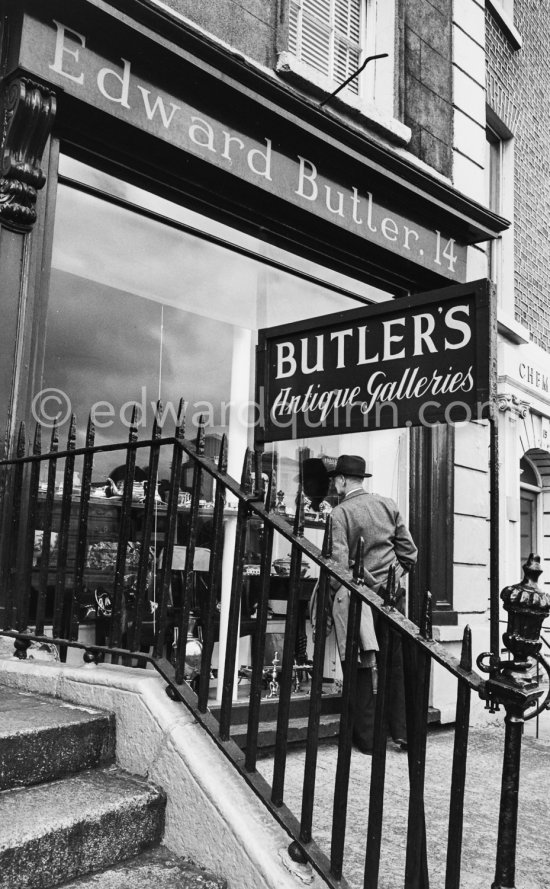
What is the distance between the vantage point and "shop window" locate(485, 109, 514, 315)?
8078 mm

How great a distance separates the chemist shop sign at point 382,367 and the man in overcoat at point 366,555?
1.45 metres

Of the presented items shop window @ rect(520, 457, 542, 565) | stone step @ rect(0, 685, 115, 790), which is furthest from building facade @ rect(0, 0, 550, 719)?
shop window @ rect(520, 457, 542, 565)

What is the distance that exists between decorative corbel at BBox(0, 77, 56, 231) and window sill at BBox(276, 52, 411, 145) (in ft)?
6.82

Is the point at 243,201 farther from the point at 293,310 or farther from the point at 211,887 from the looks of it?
the point at 211,887

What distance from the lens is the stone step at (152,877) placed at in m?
2.06

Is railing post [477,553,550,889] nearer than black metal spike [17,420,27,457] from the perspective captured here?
Yes

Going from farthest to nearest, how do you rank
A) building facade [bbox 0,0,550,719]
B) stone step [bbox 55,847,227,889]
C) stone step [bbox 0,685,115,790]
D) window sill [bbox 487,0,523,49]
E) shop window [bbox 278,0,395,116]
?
window sill [bbox 487,0,523,49] < shop window [bbox 278,0,395,116] < building facade [bbox 0,0,550,719] < stone step [bbox 0,685,115,790] < stone step [bbox 55,847,227,889]

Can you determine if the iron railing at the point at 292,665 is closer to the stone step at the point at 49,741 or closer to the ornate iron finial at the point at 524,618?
the ornate iron finial at the point at 524,618

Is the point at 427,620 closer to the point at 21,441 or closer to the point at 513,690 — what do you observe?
the point at 513,690

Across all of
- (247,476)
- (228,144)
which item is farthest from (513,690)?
Answer: (228,144)

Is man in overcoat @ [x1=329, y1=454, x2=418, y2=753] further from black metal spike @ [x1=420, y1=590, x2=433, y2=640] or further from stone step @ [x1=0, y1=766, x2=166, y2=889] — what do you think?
black metal spike @ [x1=420, y1=590, x2=433, y2=640]

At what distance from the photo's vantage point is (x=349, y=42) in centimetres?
629

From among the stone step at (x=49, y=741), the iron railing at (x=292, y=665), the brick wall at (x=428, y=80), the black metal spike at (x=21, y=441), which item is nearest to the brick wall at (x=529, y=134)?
the brick wall at (x=428, y=80)

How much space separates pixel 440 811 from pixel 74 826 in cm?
218
